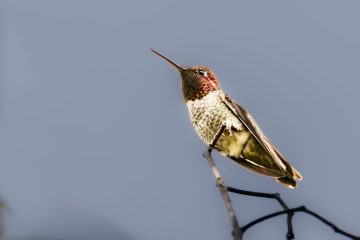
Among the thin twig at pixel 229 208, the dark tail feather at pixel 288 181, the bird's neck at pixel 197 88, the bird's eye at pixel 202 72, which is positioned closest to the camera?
the thin twig at pixel 229 208

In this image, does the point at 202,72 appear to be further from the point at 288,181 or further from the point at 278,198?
the point at 278,198

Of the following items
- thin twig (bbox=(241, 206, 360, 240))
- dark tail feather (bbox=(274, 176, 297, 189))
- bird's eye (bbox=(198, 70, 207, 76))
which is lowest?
dark tail feather (bbox=(274, 176, 297, 189))

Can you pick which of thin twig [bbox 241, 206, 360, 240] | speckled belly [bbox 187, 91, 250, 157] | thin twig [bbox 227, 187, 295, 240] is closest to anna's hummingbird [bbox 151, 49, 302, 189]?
speckled belly [bbox 187, 91, 250, 157]

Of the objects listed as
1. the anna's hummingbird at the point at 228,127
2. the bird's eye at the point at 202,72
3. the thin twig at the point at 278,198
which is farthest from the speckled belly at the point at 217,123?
the thin twig at the point at 278,198

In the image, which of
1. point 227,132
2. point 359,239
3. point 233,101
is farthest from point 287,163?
point 359,239

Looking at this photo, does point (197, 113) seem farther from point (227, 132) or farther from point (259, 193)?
point (259, 193)

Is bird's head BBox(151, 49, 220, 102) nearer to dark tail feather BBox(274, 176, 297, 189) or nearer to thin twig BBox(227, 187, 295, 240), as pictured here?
dark tail feather BBox(274, 176, 297, 189)

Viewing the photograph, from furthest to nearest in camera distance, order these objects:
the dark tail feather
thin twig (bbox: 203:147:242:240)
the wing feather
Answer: the wing feather → the dark tail feather → thin twig (bbox: 203:147:242:240)

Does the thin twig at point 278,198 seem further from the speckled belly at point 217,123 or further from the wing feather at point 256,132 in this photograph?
the speckled belly at point 217,123
